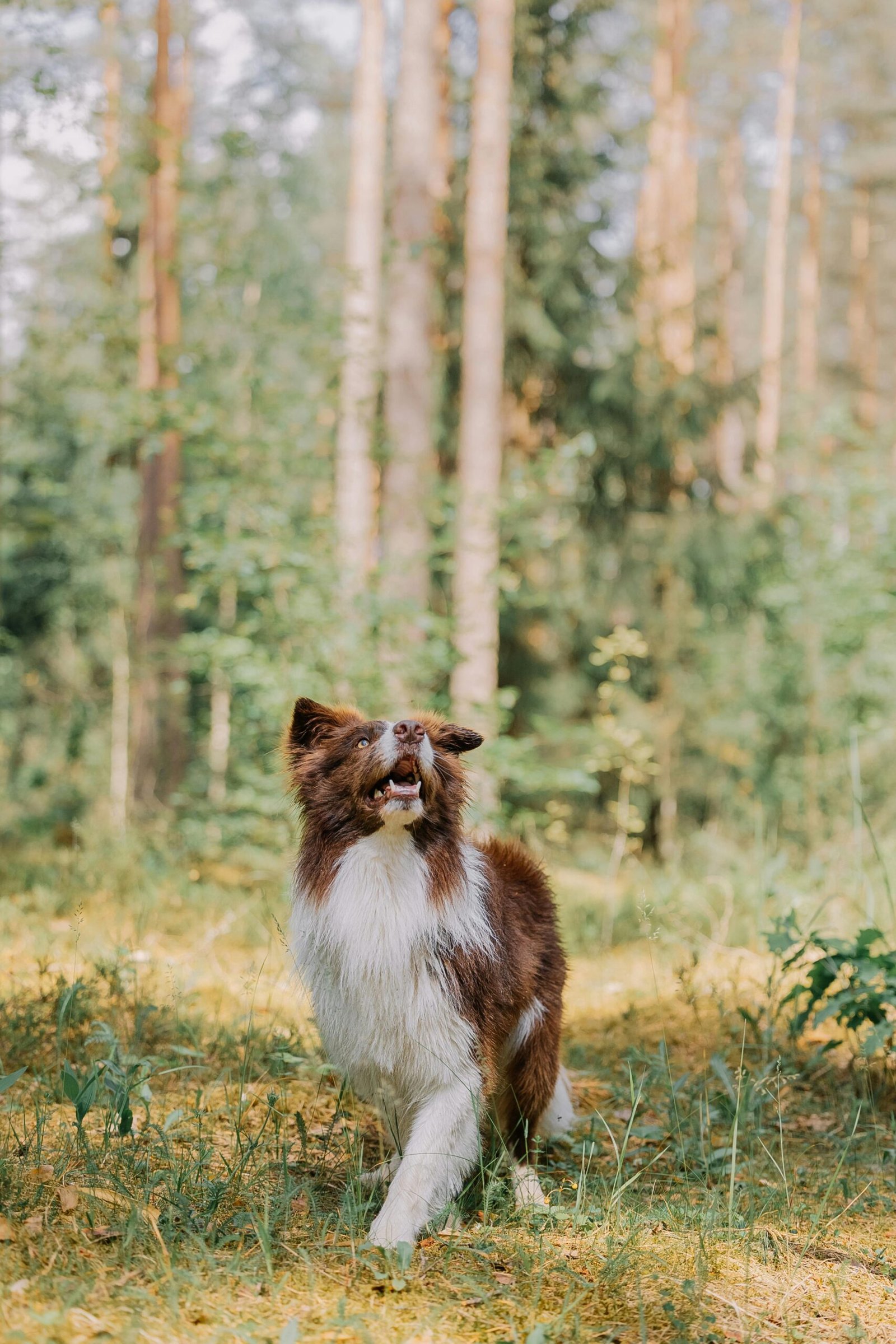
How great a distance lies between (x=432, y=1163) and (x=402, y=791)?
1.07 m

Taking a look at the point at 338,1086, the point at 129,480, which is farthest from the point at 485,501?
the point at 129,480

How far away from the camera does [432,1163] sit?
11.4 ft

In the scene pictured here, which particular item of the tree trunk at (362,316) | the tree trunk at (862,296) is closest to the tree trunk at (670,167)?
the tree trunk at (362,316)

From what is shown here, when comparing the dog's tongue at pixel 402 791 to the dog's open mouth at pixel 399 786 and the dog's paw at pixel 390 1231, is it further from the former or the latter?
the dog's paw at pixel 390 1231

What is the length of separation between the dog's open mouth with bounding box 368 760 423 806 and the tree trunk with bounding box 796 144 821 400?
26503 mm

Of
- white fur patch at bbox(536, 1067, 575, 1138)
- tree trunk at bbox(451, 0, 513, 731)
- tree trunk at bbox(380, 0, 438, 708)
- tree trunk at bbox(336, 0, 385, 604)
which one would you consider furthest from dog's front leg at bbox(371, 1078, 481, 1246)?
tree trunk at bbox(451, 0, 513, 731)

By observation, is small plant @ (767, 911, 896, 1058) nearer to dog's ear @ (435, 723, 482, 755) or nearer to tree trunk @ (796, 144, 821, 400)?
dog's ear @ (435, 723, 482, 755)

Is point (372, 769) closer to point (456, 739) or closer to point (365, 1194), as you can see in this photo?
point (456, 739)

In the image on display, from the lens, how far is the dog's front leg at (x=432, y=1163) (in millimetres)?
3367

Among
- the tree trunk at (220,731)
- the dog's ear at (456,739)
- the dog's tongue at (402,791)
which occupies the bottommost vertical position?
the tree trunk at (220,731)

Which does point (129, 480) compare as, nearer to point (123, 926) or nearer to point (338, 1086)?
point (123, 926)

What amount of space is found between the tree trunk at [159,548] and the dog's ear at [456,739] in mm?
9375

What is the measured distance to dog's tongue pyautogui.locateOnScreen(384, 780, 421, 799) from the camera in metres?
3.56

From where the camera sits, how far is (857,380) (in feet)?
103
